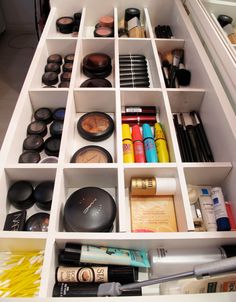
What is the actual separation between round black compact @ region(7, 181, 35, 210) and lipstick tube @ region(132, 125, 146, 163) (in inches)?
13.5

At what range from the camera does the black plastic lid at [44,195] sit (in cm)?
75

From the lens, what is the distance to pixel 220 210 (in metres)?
0.70

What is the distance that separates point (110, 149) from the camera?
0.91 meters

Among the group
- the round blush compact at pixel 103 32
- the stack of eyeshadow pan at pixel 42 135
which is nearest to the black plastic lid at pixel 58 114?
the stack of eyeshadow pan at pixel 42 135

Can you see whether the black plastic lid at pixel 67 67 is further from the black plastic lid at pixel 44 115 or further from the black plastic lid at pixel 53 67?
the black plastic lid at pixel 44 115

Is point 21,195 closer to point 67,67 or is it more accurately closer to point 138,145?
point 138,145

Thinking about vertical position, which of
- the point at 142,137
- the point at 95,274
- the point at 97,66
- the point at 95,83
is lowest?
the point at 95,274

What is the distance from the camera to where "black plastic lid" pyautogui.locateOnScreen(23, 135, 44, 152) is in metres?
0.89

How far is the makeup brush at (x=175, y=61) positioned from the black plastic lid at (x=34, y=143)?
56cm

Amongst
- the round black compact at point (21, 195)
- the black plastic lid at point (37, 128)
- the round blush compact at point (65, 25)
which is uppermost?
the round blush compact at point (65, 25)

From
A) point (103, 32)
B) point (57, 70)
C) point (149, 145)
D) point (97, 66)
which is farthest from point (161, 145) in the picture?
point (103, 32)

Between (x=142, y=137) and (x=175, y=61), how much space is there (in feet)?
1.47

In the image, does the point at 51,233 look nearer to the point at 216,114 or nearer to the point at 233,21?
the point at 216,114

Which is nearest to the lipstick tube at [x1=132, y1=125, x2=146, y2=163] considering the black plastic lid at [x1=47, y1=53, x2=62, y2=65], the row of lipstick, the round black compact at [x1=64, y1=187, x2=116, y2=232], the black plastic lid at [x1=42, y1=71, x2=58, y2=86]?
the row of lipstick
